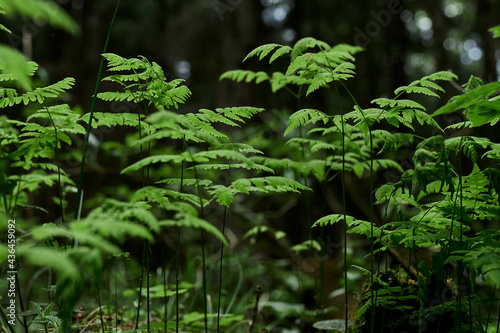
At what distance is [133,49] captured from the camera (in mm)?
Result: 7961

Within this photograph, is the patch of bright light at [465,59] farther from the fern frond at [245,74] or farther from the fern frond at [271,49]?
the fern frond at [271,49]

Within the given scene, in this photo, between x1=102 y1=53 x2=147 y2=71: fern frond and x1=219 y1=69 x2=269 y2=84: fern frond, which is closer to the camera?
x1=102 y1=53 x2=147 y2=71: fern frond

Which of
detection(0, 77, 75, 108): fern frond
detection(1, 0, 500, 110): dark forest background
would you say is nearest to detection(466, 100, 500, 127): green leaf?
detection(0, 77, 75, 108): fern frond

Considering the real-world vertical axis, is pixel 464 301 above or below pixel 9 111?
below

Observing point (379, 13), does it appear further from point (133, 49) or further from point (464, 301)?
point (464, 301)

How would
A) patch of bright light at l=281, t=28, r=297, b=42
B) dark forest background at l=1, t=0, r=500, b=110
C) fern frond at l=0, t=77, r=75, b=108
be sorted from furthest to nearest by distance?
patch of bright light at l=281, t=28, r=297, b=42, dark forest background at l=1, t=0, r=500, b=110, fern frond at l=0, t=77, r=75, b=108

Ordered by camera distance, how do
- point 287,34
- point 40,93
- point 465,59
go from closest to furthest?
point 40,93, point 287,34, point 465,59

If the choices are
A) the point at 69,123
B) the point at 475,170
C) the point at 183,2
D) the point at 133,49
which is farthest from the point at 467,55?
the point at 69,123

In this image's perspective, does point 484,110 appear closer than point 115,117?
Yes

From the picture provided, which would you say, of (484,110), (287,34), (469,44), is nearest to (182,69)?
(287,34)

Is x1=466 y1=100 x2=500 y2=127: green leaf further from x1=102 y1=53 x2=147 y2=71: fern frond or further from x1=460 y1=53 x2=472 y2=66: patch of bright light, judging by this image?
x1=460 y1=53 x2=472 y2=66: patch of bright light

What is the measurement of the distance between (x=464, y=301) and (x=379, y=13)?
6787 millimetres

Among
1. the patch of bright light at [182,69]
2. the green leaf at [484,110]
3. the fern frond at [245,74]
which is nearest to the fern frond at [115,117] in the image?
the fern frond at [245,74]

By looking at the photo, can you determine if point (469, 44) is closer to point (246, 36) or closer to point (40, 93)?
point (246, 36)
